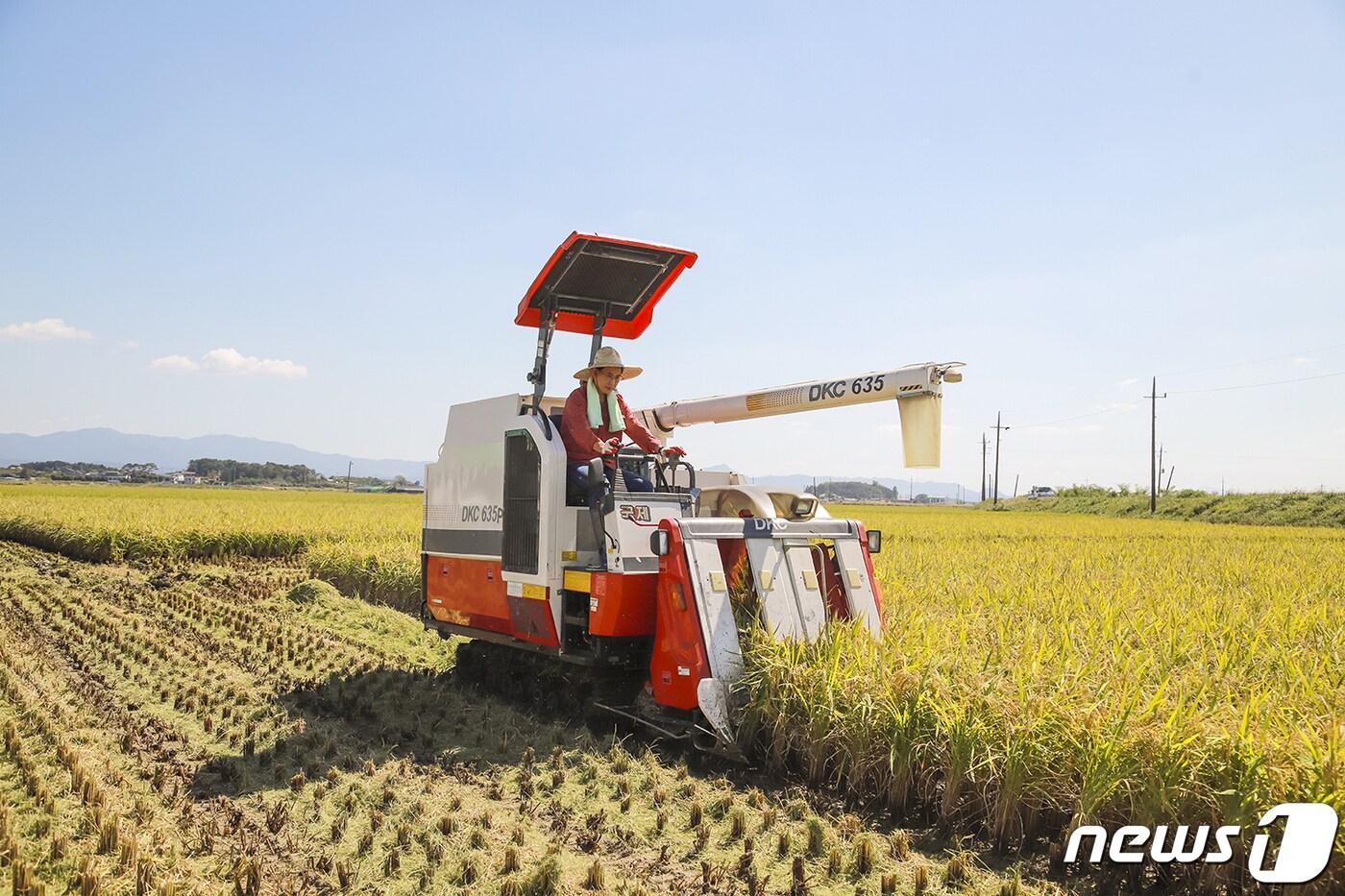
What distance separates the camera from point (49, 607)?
463 inches

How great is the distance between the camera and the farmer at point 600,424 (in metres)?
7.19

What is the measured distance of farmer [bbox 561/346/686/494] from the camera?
7.19 meters

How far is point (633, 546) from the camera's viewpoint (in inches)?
262

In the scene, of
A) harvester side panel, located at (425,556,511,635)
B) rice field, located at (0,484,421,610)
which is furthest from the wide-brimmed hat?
rice field, located at (0,484,421,610)

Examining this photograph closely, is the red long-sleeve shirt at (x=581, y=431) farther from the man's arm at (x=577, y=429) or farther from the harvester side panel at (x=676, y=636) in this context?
the harvester side panel at (x=676, y=636)

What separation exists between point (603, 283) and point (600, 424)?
51.5 inches

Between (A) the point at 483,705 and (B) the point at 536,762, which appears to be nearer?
(B) the point at 536,762

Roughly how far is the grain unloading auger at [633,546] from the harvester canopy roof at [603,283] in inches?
0.6

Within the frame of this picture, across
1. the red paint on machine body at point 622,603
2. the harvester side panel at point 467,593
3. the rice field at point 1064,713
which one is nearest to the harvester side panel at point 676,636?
the red paint on machine body at point 622,603

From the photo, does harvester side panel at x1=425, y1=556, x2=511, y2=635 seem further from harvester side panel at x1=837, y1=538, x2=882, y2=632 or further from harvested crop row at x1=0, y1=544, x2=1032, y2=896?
harvester side panel at x1=837, y1=538, x2=882, y2=632

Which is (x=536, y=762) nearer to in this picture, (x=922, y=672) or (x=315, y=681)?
(x=922, y=672)

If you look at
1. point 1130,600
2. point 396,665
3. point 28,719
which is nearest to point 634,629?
point 396,665

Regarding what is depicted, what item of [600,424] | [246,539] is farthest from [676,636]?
[246,539]

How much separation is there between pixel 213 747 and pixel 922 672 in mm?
4500
